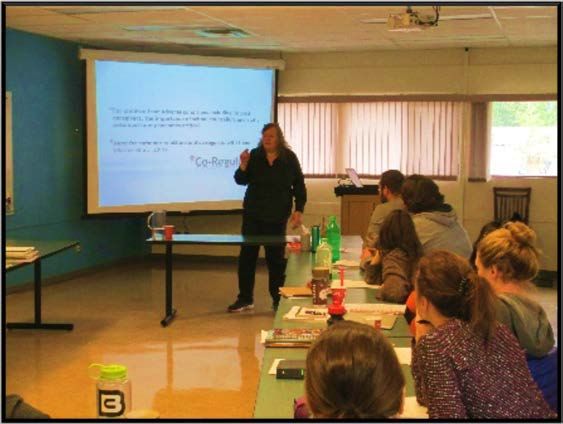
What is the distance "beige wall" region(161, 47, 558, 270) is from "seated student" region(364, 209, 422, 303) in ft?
15.6

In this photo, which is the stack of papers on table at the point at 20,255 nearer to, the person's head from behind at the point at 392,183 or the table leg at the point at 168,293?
the table leg at the point at 168,293

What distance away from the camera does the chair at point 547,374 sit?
2.54 metres

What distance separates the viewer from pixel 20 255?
17.5 feet

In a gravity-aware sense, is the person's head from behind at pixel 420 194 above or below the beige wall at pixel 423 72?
below

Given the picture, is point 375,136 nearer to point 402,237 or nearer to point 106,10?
point 106,10

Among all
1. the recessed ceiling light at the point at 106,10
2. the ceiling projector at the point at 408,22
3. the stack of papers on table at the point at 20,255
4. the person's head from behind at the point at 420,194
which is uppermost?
the recessed ceiling light at the point at 106,10

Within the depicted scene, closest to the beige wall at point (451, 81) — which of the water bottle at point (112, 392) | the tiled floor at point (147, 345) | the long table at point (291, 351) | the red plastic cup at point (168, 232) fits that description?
the tiled floor at point (147, 345)

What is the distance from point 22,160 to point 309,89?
3.25 metres

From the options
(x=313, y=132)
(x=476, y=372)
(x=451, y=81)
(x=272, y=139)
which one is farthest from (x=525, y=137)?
(x=476, y=372)

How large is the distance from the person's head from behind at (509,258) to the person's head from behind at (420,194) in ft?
4.82

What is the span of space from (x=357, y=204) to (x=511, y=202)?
5.46 feet

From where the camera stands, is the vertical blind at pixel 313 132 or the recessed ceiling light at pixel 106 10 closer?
the recessed ceiling light at pixel 106 10

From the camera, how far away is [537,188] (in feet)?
27.9

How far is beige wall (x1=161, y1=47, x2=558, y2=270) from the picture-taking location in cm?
848
